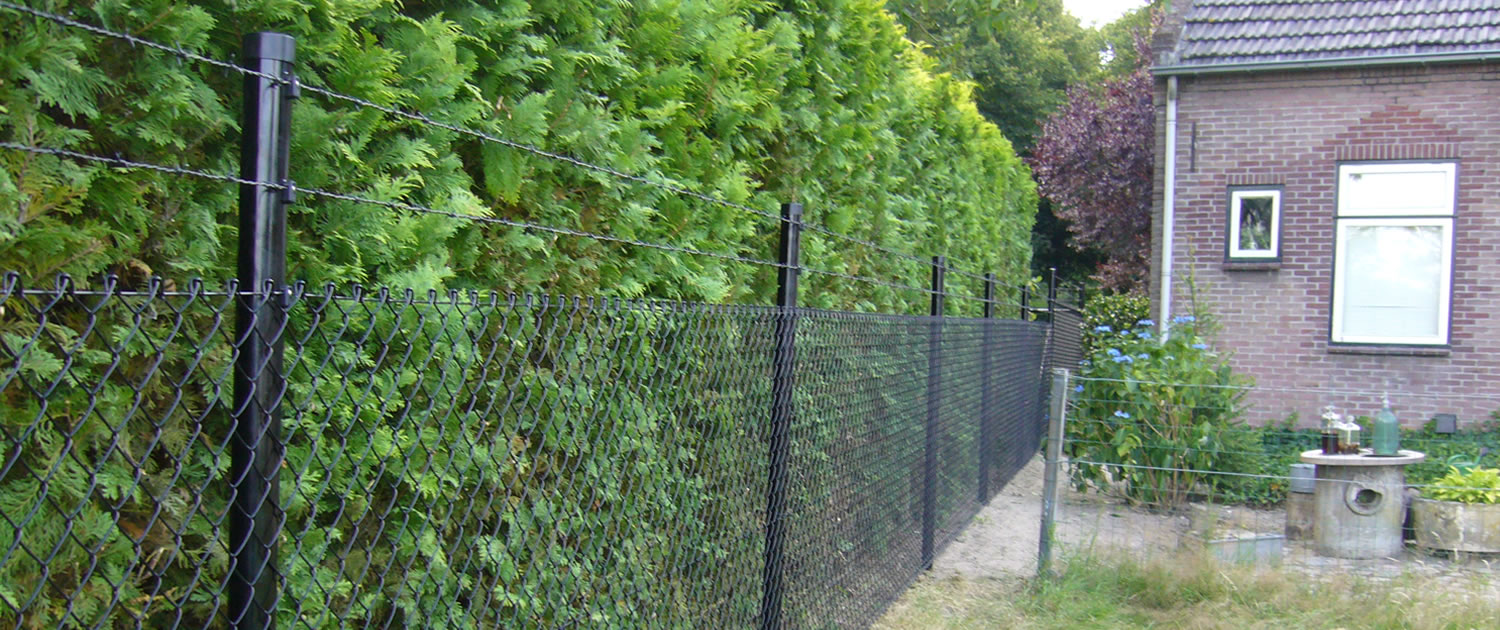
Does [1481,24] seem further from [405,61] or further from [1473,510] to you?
[405,61]

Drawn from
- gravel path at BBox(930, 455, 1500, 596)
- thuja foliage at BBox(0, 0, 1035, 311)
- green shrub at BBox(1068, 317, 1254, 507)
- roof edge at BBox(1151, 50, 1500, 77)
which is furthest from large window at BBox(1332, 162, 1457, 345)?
thuja foliage at BBox(0, 0, 1035, 311)

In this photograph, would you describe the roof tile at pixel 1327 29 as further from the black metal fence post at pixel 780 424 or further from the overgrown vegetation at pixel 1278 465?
the black metal fence post at pixel 780 424

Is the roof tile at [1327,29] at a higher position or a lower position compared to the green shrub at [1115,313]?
higher

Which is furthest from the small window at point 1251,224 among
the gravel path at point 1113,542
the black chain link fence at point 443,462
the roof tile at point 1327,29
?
the black chain link fence at point 443,462

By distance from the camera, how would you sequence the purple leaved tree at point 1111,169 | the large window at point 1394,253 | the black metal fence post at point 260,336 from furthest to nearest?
the purple leaved tree at point 1111,169, the large window at point 1394,253, the black metal fence post at point 260,336

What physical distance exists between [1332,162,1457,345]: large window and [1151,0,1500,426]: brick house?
1 centimetres

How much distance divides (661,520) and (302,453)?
1.16 meters

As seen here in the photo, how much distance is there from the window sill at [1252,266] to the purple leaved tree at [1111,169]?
8.03m

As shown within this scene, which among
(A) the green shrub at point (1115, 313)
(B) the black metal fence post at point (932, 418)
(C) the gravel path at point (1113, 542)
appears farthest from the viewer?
(A) the green shrub at point (1115, 313)

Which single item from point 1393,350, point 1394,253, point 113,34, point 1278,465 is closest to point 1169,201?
point 1394,253

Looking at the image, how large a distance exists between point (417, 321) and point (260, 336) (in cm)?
62

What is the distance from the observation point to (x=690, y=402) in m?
3.13

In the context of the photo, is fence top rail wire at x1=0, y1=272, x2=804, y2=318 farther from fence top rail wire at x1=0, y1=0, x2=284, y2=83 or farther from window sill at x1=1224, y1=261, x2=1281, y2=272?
window sill at x1=1224, y1=261, x2=1281, y2=272

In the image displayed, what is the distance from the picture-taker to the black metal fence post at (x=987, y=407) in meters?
7.51
